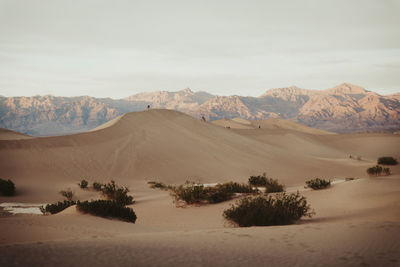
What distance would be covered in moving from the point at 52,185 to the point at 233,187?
1082 centimetres

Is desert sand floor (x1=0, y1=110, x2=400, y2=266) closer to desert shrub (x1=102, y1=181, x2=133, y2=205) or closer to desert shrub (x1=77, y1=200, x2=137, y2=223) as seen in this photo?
desert shrub (x1=77, y1=200, x2=137, y2=223)

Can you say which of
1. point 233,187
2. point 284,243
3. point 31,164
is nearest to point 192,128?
point 31,164

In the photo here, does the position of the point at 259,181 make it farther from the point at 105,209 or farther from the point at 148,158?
the point at 105,209

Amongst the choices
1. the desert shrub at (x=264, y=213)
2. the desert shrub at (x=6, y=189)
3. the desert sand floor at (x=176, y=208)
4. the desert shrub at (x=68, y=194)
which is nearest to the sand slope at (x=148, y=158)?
the desert sand floor at (x=176, y=208)

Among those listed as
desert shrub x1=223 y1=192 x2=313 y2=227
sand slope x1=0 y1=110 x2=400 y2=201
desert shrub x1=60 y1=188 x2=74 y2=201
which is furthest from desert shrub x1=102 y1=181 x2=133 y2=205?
desert shrub x1=223 y1=192 x2=313 y2=227

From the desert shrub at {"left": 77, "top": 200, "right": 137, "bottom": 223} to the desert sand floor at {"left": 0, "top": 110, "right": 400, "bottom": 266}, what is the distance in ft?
1.16

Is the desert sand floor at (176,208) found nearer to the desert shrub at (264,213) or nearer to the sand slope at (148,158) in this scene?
the sand slope at (148,158)

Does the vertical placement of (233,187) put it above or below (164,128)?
below

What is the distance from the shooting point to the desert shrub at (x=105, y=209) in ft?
24.9

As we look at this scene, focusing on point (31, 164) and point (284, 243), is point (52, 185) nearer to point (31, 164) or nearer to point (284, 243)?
point (31, 164)

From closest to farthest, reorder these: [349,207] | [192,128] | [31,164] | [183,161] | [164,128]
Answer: [349,207] → [31,164] → [183,161] → [164,128] → [192,128]

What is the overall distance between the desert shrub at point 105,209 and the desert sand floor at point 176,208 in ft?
1.16

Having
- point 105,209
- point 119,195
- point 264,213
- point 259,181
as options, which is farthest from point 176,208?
point 259,181

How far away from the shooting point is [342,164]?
3222 centimetres
